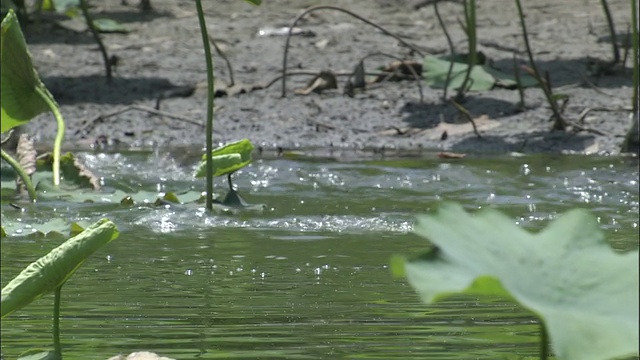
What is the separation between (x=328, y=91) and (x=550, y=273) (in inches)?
→ 223

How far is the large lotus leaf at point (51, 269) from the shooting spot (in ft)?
5.74

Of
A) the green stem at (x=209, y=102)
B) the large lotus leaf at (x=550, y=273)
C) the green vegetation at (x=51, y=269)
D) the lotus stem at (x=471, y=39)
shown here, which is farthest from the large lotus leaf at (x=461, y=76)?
the large lotus leaf at (x=550, y=273)

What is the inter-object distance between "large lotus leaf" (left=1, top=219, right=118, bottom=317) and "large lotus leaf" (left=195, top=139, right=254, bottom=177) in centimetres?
230

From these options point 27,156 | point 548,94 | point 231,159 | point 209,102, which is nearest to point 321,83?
point 548,94

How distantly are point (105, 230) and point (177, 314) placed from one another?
0.80 metres

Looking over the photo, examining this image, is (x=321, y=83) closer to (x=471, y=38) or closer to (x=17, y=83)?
(x=471, y=38)

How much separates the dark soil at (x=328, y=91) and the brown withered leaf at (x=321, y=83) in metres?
0.05

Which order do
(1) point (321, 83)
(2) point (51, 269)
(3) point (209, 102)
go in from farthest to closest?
(1) point (321, 83), (3) point (209, 102), (2) point (51, 269)

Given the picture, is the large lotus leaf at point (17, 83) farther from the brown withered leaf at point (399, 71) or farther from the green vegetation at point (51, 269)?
the brown withered leaf at point (399, 71)

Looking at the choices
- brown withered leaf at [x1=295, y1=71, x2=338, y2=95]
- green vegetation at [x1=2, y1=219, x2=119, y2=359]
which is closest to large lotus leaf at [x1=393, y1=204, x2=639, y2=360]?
green vegetation at [x1=2, y1=219, x2=119, y2=359]

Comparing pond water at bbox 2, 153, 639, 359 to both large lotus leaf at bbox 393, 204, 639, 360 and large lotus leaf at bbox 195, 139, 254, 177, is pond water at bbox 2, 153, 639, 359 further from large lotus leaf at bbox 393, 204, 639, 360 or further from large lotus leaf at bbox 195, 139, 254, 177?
large lotus leaf at bbox 393, 204, 639, 360

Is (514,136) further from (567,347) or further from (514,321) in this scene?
(567,347)

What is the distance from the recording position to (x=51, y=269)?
1.77 m

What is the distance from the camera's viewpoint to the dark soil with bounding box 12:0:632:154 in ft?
20.4
